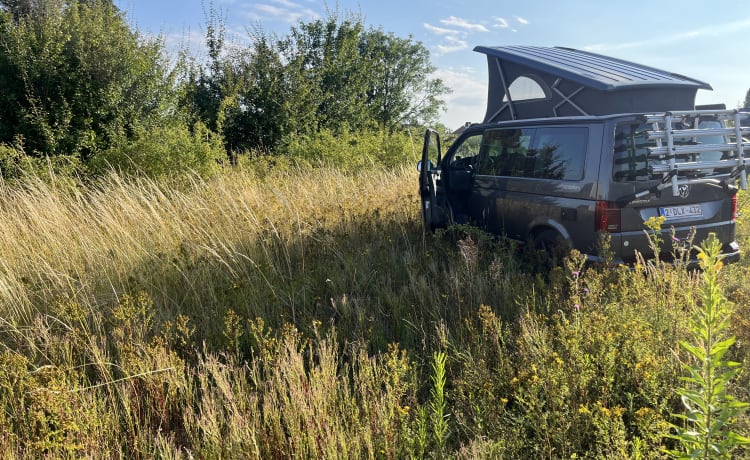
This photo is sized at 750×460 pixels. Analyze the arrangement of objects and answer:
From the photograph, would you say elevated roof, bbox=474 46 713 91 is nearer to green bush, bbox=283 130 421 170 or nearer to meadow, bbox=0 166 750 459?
meadow, bbox=0 166 750 459

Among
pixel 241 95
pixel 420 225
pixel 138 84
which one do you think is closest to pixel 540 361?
pixel 420 225

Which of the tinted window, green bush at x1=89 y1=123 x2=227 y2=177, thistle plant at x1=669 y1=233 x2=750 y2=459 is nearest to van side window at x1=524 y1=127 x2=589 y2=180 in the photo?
the tinted window

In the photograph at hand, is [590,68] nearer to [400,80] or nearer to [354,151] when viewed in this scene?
[354,151]

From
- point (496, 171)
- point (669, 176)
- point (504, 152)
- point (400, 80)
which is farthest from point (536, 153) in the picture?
point (400, 80)

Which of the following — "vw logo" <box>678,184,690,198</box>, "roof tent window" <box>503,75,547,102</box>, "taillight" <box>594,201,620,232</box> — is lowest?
"taillight" <box>594,201,620,232</box>

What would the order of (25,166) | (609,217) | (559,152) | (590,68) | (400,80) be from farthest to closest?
(400,80) < (25,166) < (590,68) < (559,152) < (609,217)

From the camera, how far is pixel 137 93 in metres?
13.2

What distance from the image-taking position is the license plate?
174 inches

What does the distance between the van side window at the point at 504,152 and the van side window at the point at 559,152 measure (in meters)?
0.18

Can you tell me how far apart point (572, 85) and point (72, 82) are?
1256 cm

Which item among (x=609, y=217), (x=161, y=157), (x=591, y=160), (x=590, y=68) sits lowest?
(x=609, y=217)

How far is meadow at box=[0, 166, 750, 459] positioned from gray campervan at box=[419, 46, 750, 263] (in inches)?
18.4

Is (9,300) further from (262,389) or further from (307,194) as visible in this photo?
(307,194)

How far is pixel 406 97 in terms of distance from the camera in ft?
111
